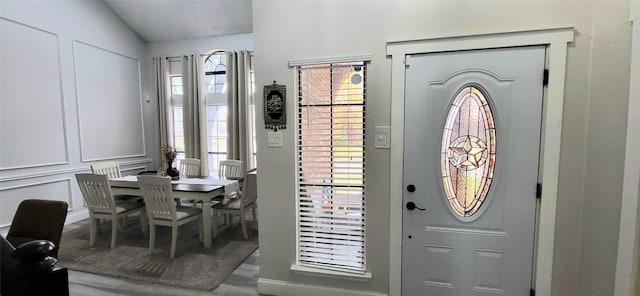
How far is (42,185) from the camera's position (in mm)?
4148

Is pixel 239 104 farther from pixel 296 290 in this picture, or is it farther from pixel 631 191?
pixel 631 191

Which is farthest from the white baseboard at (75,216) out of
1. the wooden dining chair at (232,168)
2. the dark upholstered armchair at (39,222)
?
the dark upholstered armchair at (39,222)

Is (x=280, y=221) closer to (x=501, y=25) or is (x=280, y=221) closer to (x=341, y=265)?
(x=341, y=265)

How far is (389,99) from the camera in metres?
2.15

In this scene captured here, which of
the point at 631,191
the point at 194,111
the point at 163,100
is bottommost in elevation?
the point at 631,191

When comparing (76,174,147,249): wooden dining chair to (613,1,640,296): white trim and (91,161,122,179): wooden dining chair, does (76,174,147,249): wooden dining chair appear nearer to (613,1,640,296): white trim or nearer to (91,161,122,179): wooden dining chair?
(91,161,122,179): wooden dining chair

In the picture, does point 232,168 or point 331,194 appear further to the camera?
point 232,168

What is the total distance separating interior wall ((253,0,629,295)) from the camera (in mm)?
A: 1713

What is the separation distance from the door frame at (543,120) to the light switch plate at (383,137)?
1.5 inches

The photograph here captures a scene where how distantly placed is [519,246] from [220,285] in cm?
257

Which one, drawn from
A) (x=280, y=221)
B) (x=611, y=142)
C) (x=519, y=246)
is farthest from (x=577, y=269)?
(x=280, y=221)

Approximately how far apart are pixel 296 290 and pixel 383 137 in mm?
1511

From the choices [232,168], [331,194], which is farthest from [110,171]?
[331,194]

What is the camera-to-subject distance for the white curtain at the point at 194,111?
5547 millimetres
